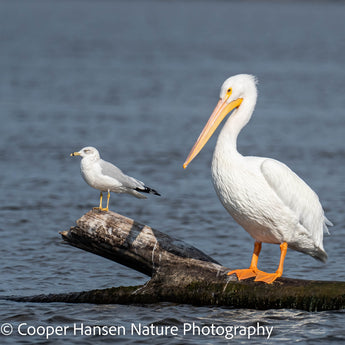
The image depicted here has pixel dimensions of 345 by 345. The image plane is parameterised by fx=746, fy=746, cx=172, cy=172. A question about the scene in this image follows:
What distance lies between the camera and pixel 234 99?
669 cm

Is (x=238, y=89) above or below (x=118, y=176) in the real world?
above

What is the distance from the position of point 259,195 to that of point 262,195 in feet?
0.09

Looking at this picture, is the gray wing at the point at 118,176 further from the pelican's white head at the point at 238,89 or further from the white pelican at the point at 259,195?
the pelican's white head at the point at 238,89

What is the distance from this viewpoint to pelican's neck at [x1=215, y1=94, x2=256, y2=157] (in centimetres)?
634

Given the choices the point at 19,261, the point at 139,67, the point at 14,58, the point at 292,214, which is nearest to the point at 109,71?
the point at 139,67

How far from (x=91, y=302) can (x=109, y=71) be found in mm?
22211

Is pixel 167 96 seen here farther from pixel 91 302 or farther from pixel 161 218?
pixel 91 302

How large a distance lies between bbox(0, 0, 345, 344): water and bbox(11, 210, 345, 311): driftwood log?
0.10m

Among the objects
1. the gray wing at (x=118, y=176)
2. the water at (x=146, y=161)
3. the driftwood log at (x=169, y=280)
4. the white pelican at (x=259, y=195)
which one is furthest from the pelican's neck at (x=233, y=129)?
the water at (x=146, y=161)

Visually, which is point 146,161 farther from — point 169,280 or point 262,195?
point 262,195

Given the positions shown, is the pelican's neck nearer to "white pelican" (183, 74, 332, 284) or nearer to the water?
"white pelican" (183, 74, 332, 284)
